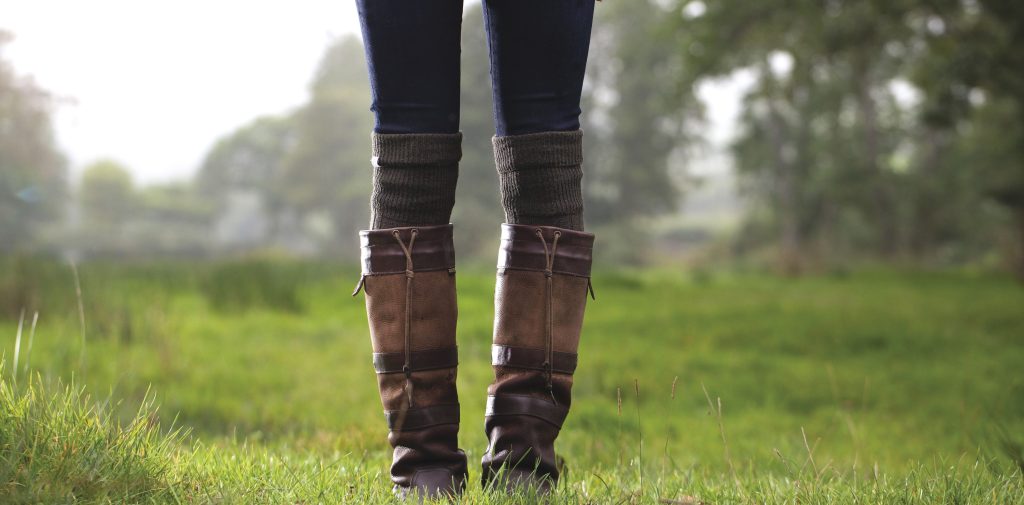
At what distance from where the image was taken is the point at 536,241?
1.71 meters

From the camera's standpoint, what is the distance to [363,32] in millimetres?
1681

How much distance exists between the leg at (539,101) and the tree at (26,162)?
15.9 metres

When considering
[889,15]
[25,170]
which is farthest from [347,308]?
[25,170]

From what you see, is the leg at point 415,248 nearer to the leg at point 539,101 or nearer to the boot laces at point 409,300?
the boot laces at point 409,300

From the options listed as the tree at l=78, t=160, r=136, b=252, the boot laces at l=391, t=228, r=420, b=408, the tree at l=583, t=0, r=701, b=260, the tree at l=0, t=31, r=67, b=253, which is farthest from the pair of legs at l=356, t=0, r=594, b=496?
the tree at l=78, t=160, r=136, b=252

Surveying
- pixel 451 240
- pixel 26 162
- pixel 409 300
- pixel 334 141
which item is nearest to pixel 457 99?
pixel 451 240

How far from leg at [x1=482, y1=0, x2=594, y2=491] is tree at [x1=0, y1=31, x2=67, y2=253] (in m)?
15.9

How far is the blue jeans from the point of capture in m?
1.66

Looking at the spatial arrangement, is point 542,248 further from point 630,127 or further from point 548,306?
point 630,127

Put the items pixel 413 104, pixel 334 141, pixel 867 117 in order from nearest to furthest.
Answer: pixel 413 104, pixel 867 117, pixel 334 141

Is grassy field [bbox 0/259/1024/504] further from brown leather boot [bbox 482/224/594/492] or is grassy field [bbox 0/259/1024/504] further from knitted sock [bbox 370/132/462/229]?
knitted sock [bbox 370/132/462/229]

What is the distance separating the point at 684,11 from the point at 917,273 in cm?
768

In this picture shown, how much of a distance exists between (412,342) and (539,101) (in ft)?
1.87

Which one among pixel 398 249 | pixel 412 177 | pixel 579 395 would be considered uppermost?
pixel 412 177
